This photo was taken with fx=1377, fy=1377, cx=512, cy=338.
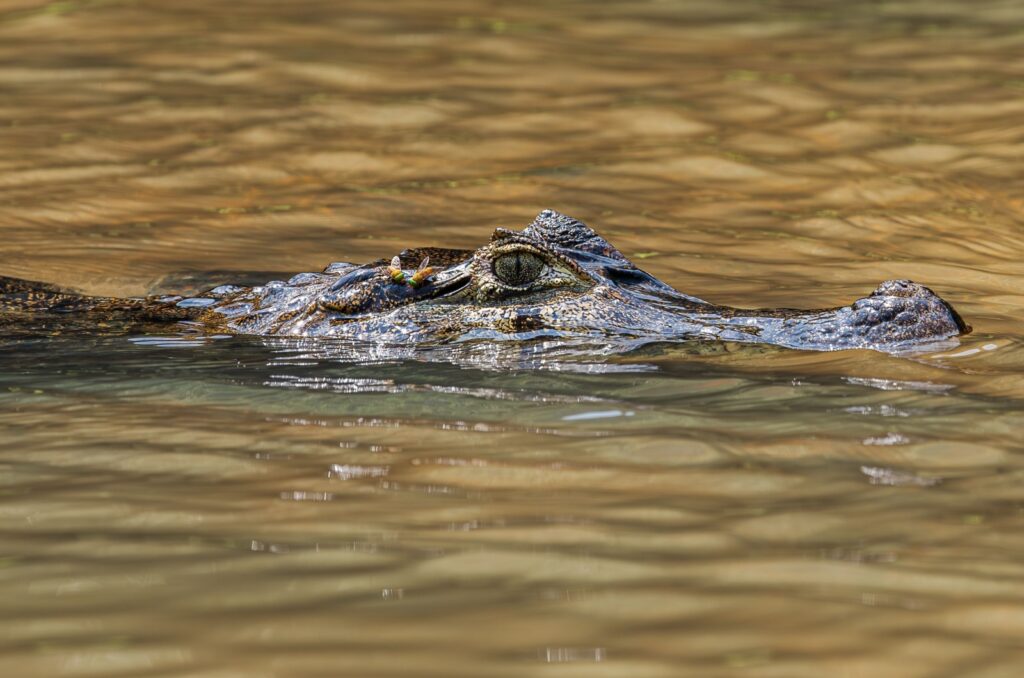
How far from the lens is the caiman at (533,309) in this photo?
530 centimetres

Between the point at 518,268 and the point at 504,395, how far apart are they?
1.38 meters

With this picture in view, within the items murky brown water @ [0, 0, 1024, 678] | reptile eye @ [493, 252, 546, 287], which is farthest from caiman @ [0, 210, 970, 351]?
murky brown water @ [0, 0, 1024, 678]

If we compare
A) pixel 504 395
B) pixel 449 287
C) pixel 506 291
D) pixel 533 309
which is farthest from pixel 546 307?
pixel 504 395

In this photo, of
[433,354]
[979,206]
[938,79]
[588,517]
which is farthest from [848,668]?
[938,79]

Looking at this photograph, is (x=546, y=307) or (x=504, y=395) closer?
(x=504, y=395)

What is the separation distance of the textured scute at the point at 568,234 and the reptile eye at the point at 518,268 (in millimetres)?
266

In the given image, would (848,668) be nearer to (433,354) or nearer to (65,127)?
(433,354)

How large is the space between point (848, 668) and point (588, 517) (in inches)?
36.2

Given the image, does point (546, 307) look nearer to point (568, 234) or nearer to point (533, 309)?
point (533, 309)

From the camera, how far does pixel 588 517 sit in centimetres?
309

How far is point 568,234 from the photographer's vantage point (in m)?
6.07

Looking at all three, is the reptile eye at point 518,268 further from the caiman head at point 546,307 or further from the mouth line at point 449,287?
the mouth line at point 449,287

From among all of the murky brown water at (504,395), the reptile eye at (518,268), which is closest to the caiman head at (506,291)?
the reptile eye at (518,268)

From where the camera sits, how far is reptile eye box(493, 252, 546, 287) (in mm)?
5770
